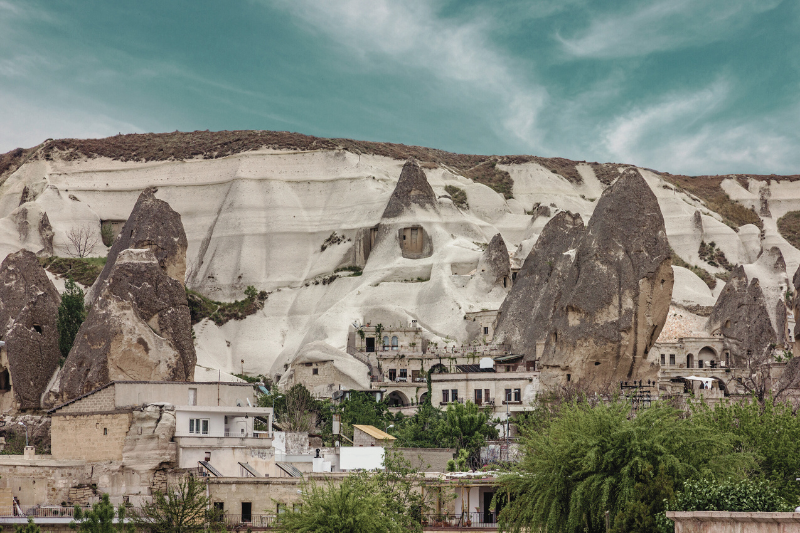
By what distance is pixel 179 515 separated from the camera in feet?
148

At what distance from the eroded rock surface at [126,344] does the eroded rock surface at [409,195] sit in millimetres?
60777

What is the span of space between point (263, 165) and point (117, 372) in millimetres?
97535

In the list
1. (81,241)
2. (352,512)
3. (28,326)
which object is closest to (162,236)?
(28,326)

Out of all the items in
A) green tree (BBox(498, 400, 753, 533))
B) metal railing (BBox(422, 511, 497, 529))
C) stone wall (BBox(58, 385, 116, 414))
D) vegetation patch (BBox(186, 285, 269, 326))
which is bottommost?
metal railing (BBox(422, 511, 497, 529))

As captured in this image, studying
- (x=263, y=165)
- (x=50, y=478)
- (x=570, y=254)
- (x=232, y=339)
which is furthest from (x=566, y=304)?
(x=263, y=165)

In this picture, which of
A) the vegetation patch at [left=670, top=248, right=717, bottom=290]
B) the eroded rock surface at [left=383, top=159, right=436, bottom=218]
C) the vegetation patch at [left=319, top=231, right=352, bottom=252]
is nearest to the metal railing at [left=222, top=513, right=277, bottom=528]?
the eroded rock surface at [left=383, top=159, right=436, bottom=218]

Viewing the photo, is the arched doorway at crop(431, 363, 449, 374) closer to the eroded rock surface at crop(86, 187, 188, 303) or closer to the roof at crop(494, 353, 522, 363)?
the roof at crop(494, 353, 522, 363)

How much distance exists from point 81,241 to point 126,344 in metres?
85.9

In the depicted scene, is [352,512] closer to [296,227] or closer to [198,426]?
[198,426]

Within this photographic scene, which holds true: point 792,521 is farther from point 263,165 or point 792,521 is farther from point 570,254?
point 263,165

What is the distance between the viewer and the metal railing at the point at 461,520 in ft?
162

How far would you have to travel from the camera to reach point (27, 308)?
96.0 meters

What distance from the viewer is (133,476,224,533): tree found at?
147 ft

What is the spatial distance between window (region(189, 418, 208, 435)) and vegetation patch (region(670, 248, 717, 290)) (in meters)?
117
